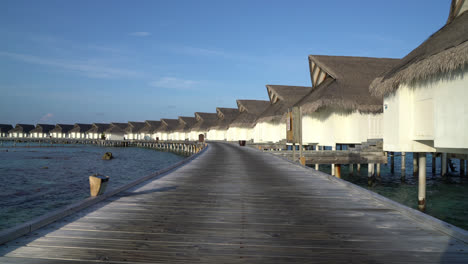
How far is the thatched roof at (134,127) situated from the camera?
4113 inches

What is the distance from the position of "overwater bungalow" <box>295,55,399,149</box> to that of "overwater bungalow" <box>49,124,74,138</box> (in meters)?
115

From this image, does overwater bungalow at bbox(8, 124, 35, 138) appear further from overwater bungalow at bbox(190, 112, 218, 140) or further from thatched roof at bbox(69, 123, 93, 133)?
overwater bungalow at bbox(190, 112, 218, 140)

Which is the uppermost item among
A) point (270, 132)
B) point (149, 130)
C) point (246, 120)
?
point (246, 120)

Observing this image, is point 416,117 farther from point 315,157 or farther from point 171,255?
point 171,255

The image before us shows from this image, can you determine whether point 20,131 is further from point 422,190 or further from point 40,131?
point 422,190

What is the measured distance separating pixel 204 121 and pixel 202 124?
850 millimetres

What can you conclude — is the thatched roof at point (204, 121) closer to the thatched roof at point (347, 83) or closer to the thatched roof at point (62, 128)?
the thatched roof at point (347, 83)

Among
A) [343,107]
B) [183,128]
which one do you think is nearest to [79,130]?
[183,128]

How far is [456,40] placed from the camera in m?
10.8

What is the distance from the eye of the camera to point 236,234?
407 centimetres

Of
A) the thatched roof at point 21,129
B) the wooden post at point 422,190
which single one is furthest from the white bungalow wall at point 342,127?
the thatched roof at point 21,129

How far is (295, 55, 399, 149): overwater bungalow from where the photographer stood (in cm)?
2234

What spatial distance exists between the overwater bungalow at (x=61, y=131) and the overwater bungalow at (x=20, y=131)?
406 inches

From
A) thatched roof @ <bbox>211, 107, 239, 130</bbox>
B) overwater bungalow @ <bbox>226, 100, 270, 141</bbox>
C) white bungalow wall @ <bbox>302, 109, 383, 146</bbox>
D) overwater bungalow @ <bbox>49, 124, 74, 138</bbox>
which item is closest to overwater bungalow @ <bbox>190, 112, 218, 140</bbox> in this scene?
thatched roof @ <bbox>211, 107, 239, 130</bbox>
